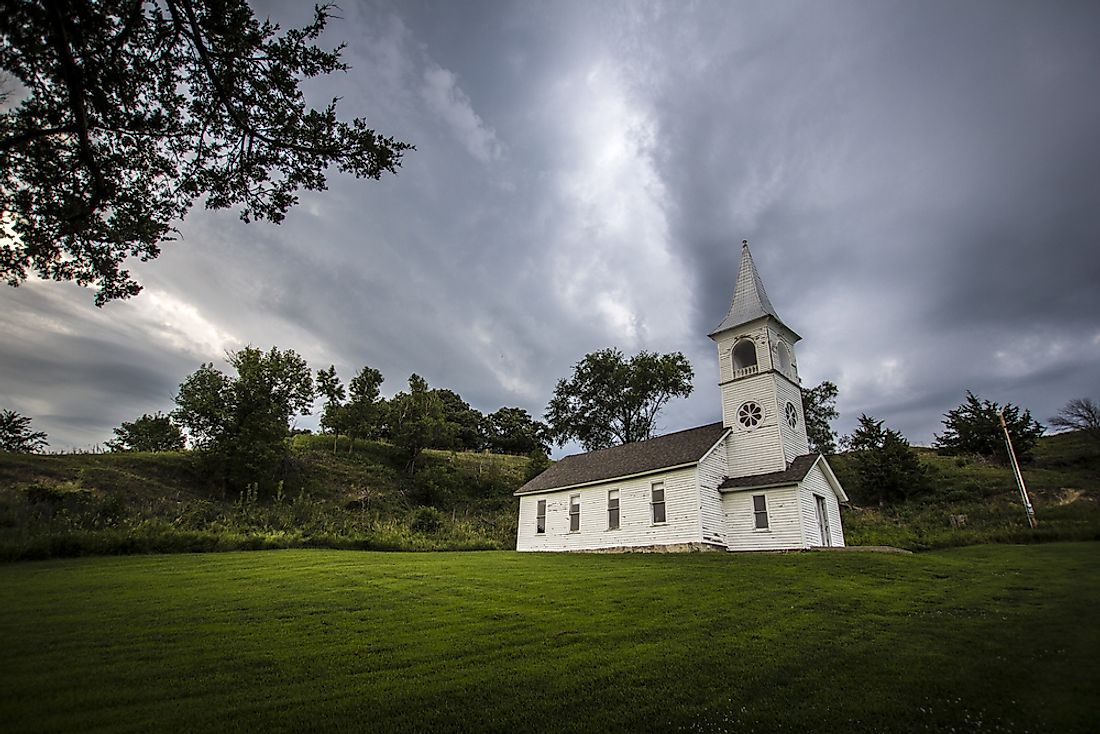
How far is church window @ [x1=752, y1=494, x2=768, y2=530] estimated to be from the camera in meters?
22.8

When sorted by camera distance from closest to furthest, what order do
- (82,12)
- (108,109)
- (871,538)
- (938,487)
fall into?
(82,12) < (108,109) < (871,538) < (938,487)

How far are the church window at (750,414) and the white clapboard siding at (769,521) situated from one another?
3601 mm

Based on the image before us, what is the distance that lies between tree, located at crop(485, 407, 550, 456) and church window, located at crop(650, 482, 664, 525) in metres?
50.2

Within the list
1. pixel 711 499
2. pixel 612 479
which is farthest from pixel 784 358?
pixel 612 479

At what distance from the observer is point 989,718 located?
566 centimetres

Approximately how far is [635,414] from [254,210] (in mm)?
42831

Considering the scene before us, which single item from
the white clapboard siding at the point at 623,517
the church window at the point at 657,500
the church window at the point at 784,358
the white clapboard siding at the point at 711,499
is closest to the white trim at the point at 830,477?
the white clapboard siding at the point at 711,499

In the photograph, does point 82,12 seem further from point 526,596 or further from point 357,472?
point 357,472

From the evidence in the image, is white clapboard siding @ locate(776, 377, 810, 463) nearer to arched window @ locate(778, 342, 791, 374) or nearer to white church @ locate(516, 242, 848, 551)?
white church @ locate(516, 242, 848, 551)

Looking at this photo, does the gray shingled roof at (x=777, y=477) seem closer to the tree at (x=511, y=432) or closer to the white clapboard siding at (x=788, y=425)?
the white clapboard siding at (x=788, y=425)

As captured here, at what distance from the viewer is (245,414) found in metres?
37.0

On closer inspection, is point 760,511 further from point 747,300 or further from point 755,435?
point 747,300

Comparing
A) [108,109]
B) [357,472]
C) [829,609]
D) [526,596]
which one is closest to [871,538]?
[829,609]

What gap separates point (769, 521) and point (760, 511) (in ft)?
1.81
